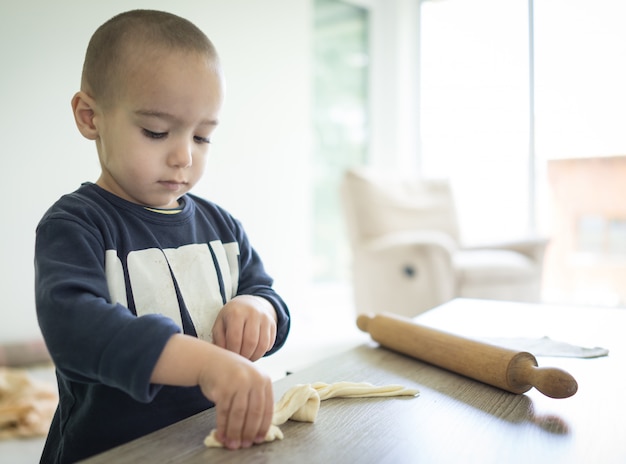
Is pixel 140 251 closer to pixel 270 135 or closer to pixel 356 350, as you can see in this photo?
pixel 356 350

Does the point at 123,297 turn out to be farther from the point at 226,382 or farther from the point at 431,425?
the point at 431,425

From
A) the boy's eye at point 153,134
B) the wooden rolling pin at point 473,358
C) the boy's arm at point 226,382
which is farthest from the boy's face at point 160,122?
the wooden rolling pin at point 473,358

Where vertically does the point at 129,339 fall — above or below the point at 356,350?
above

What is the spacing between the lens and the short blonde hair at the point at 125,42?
27.0 inches

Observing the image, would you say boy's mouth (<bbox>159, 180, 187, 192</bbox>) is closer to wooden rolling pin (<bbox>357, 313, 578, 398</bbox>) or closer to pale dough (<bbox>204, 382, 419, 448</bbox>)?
pale dough (<bbox>204, 382, 419, 448</bbox>)

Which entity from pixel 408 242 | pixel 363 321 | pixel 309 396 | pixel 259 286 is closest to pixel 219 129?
pixel 408 242

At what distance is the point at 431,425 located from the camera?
2.00 feet

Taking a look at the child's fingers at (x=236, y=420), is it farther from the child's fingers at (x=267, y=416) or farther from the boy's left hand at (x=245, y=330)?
the boy's left hand at (x=245, y=330)

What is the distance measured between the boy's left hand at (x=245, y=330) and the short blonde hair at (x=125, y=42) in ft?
0.97

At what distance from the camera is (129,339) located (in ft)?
1.69

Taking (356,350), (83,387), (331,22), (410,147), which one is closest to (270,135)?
(331,22)

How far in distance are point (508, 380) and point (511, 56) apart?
4299 mm

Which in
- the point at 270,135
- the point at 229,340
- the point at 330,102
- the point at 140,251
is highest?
the point at 330,102

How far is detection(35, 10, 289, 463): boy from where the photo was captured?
0.53 meters
